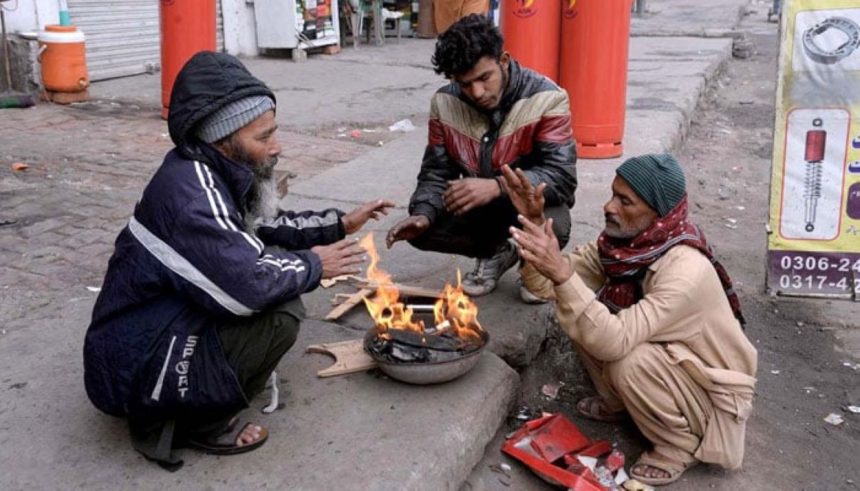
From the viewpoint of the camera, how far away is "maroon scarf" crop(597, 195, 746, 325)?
9.20 feet

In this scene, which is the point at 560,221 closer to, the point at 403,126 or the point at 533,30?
the point at 533,30

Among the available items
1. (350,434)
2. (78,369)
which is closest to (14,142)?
(78,369)

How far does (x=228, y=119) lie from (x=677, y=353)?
160 cm

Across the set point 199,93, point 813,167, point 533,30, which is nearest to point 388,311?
point 199,93

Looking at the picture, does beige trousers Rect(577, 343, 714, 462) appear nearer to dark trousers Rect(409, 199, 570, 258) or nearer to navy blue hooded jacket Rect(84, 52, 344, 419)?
dark trousers Rect(409, 199, 570, 258)

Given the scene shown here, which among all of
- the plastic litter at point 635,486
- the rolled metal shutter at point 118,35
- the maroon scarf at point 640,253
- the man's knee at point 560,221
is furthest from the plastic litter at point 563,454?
the rolled metal shutter at point 118,35

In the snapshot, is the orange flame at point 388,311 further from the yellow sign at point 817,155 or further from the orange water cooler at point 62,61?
the orange water cooler at point 62,61

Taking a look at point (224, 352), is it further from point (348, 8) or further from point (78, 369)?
point (348, 8)

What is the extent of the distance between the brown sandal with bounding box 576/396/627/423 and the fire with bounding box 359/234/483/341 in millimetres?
553

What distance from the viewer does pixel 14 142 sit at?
6.70m

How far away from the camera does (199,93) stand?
2316mm

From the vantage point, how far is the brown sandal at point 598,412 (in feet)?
10.8

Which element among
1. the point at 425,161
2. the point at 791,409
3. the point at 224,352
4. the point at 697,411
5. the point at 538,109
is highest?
the point at 538,109

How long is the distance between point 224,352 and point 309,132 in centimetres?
556
